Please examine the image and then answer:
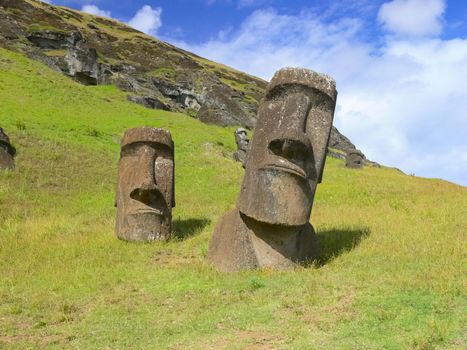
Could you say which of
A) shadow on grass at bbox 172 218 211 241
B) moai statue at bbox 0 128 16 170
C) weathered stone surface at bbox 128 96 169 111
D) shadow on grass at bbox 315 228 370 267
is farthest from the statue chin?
weathered stone surface at bbox 128 96 169 111

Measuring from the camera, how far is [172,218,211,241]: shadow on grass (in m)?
12.9

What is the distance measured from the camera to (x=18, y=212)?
1570cm

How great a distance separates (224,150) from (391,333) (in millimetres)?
28129

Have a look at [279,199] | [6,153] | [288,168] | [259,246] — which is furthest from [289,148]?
[6,153]

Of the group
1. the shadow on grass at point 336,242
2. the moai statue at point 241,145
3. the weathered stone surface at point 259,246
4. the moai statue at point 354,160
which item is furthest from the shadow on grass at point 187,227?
the moai statue at point 354,160

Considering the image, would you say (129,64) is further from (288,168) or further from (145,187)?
(288,168)

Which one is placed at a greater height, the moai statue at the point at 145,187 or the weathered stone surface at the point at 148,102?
the weathered stone surface at the point at 148,102

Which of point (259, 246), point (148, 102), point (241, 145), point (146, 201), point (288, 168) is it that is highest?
point (148, 102)

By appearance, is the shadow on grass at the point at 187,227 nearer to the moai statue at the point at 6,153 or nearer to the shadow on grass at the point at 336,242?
the shadow on grass at the point at 336,242

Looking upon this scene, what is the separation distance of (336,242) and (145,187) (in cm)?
435

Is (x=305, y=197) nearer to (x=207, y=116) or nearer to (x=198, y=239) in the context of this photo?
(x=198, y=239)

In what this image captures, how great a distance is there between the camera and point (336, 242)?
10.8m

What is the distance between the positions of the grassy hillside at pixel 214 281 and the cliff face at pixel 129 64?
30.4 meters

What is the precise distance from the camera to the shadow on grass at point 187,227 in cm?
1289
